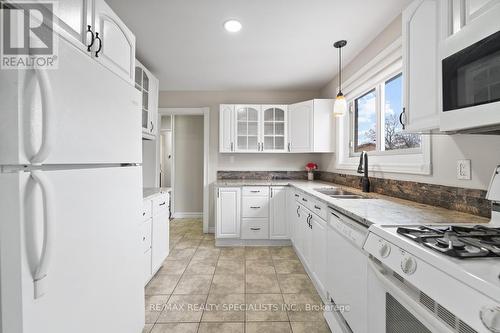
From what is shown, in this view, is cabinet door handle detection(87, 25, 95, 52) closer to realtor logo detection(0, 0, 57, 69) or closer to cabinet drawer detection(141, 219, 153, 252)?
realtor logo detection(0, 0, 57, 69)

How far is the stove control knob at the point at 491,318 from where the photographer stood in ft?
1.70

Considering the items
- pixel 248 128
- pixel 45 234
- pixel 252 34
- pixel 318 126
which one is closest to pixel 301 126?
pixel 318 126

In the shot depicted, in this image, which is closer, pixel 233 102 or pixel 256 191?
pixel 256 191

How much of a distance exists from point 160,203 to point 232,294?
3.88 ft

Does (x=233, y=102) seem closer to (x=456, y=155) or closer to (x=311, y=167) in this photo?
(x=311, y=167)

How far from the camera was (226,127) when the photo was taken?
12.1 ft

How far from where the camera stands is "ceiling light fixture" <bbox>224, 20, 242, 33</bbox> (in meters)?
2.00

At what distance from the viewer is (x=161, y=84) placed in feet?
12.0

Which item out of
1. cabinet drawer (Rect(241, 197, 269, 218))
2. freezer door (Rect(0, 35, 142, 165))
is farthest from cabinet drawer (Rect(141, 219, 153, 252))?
cabinet drawer (Rect(241, 197, 269, 218))

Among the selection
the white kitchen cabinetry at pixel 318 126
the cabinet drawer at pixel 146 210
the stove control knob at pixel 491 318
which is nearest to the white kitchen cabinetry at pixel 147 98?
the cabinet drawer at pixel 146 210

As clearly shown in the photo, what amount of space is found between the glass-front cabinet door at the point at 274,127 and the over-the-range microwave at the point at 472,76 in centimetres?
270

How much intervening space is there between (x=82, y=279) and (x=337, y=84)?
3.45 metres

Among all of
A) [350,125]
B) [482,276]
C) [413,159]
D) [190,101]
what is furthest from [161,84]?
[482,276]

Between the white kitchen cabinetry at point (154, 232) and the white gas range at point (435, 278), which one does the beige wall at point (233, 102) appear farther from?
the white gas range at point (435, 278)
